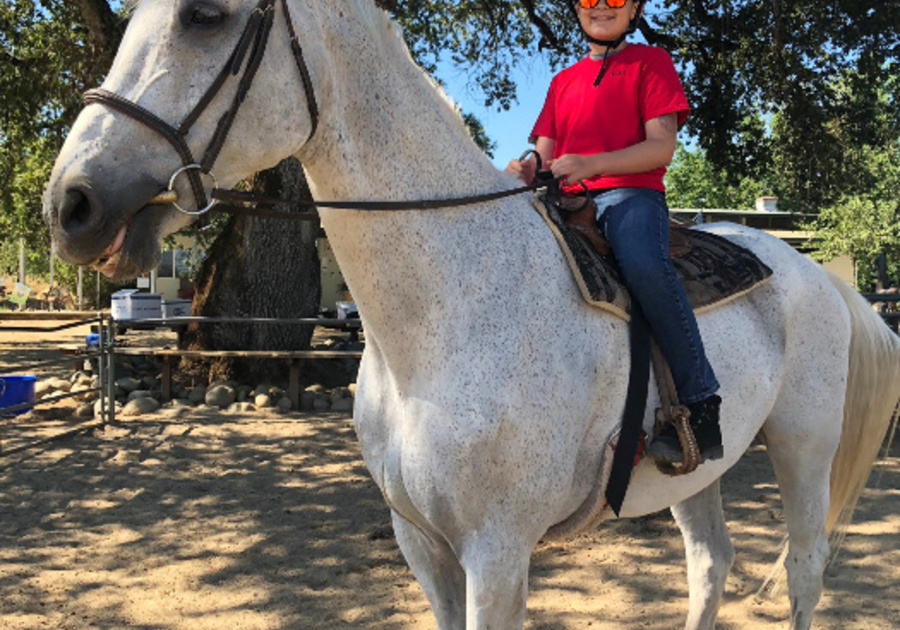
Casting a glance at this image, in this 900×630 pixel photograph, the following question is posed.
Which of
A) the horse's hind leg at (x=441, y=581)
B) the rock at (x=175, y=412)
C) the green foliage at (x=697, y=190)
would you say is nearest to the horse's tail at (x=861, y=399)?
the horse's hind leg at (x=441, y=581)

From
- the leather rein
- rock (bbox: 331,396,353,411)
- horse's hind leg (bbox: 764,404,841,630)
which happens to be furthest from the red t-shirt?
rock (bbox: 331,396,353,411)

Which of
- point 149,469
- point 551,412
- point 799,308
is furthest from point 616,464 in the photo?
point 149,469

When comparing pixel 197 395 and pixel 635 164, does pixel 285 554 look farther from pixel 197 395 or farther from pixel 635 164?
pixel 197 395

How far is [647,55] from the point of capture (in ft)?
8.25

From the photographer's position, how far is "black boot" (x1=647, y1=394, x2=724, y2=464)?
233cm

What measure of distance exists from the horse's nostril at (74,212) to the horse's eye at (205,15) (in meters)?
0.49

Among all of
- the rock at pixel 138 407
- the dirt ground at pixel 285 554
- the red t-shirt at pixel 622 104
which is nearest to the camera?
the red t-shirt at pixel 622 104

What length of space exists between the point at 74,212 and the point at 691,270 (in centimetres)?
200

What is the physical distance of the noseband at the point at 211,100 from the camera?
1.65 meters

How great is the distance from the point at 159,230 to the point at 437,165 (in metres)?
0.80

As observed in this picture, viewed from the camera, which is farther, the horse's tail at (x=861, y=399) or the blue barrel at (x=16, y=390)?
the blue barrel at (x=16, y=390)

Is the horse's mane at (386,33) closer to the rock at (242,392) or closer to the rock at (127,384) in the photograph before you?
the rock at (242,392)

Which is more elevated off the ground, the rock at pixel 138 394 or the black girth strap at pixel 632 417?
the black girth strap at pixel 632 417

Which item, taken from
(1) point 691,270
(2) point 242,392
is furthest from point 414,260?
(2) point 242,392
